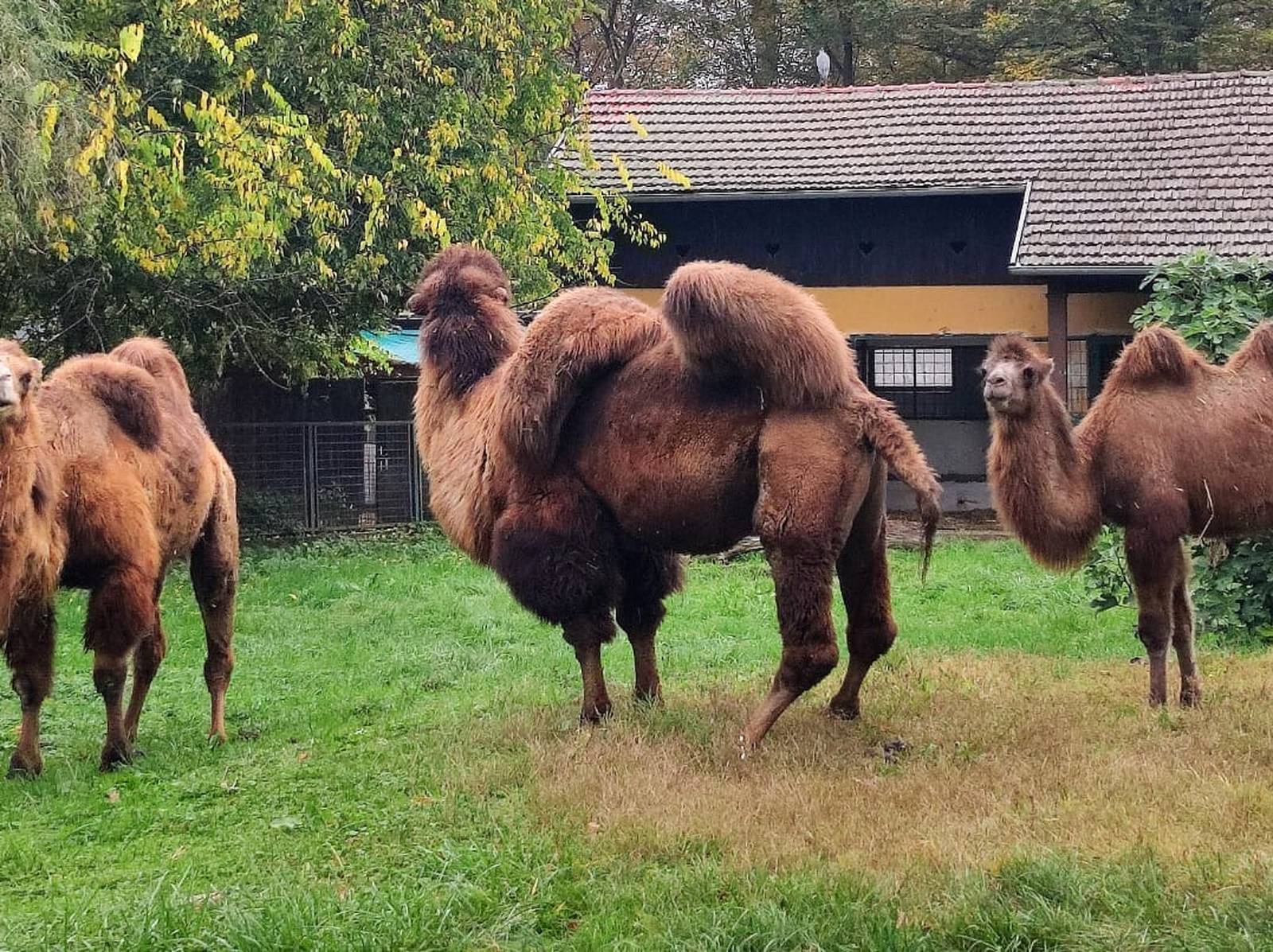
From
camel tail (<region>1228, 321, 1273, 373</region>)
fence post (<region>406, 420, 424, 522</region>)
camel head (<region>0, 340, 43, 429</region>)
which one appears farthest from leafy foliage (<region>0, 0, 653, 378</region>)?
camel tail (<region>1228, 321, 1273, 373</region>)

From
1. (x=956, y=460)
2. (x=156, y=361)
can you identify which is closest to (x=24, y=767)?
(x=156, y=361)

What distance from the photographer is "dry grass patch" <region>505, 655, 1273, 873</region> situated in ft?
16.4

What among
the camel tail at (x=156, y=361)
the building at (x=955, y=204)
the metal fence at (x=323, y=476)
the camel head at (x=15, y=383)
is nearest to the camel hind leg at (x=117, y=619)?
the camel head at (x=15, y=383)

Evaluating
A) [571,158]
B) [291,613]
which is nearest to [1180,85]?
[571,158]

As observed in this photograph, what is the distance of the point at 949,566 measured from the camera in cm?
1536

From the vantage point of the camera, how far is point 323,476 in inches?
752

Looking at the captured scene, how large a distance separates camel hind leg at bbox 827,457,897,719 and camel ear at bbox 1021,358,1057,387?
3.39 feet

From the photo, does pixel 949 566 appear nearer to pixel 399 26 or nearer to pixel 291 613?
pixel 291 613

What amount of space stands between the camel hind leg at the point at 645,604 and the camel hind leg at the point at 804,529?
53.5 inches

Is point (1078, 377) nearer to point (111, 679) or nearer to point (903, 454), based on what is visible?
point (903, 454)

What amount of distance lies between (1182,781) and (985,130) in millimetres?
16763

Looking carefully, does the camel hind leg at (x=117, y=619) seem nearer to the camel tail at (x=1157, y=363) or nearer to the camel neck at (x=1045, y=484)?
the camel neck at (x=1045, y=484)

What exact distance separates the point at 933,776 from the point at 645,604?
7.39 feet

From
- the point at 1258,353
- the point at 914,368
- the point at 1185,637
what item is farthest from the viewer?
the point at 914,368
